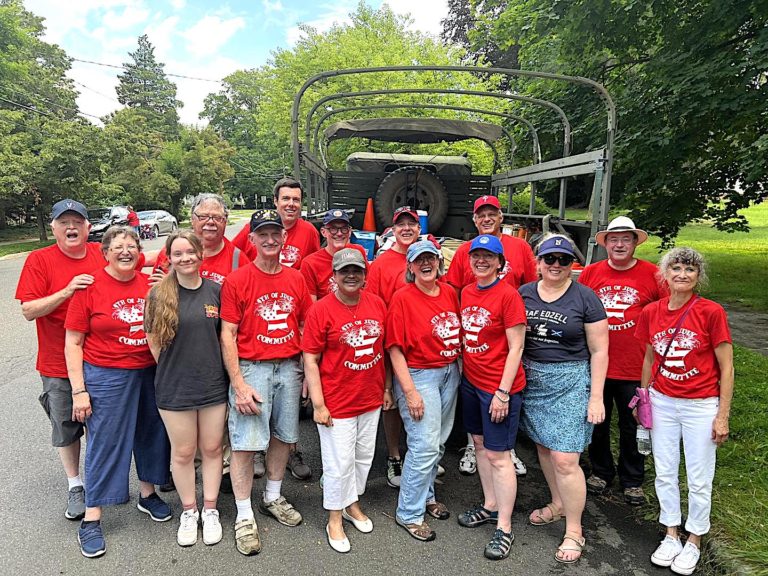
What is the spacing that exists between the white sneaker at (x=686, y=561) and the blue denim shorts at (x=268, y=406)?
2.08m

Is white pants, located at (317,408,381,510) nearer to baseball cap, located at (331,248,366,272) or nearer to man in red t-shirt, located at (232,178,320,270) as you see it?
baseball cap, located at (331,248,366,272)

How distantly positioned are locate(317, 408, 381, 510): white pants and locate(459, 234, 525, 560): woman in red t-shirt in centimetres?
62

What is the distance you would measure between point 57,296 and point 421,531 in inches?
92.5

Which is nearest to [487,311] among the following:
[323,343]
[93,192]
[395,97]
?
[323,343]

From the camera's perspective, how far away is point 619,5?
6410 mm

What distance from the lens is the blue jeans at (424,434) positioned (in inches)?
117

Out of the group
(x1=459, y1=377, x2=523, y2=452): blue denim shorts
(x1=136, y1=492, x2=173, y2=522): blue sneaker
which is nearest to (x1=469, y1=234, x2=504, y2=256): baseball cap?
(x1=459, y1=377, x2=523, y2=452): blue denim shorts

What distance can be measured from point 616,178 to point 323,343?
7.65 m

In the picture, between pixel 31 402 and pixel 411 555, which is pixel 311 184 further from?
pixel 411 555

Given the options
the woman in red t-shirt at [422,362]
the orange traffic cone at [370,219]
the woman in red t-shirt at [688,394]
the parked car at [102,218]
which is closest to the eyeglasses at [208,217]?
the woman in red t-shirt at [422,362]

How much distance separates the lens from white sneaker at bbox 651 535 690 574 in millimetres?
2721

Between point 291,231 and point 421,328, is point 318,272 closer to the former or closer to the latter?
point 291,231

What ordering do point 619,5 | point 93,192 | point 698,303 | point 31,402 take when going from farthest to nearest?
point 93,192, point 619,5, point 31,402, point 698,303

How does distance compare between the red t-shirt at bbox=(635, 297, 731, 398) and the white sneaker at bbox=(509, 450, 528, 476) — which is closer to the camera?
the red t-shirt at bbox=(635, 297, 731, 398)
